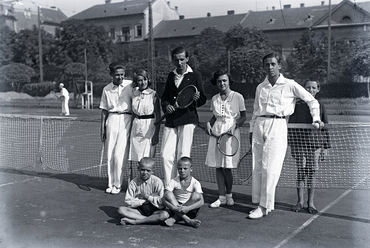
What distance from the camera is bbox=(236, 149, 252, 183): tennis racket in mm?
7418

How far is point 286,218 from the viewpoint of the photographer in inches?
244

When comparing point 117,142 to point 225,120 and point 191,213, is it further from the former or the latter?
point 191,213

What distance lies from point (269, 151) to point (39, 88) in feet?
172

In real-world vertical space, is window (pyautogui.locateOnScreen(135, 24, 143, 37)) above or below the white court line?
above

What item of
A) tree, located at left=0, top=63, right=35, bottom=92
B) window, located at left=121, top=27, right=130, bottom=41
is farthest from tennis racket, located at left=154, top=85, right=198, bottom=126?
window, located at left=121, top=27, right=130, bottom=41

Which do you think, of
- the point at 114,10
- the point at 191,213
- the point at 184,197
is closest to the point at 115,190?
the point at 184,197

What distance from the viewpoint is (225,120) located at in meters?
6.82

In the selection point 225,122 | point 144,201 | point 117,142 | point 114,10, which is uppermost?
point 114,10

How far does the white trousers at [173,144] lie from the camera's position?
696 centimetres

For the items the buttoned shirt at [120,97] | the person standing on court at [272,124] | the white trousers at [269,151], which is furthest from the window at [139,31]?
the white trousers at [269,151]

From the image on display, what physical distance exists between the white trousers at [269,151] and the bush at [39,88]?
49.7m

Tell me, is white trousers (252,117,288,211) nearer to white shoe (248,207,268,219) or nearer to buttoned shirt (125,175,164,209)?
white shoe (248,207,268,219)

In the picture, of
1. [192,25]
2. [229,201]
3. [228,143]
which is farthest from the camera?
[192,25]

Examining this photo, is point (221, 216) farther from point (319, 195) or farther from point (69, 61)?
point (69, 61)
